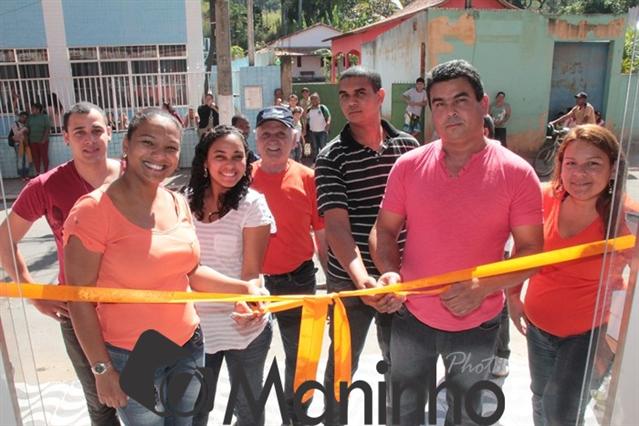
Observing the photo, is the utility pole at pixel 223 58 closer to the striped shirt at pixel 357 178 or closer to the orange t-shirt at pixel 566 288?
the striped shirt at pixel 357 178

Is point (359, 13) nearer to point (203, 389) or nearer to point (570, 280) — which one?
point (570, 280)

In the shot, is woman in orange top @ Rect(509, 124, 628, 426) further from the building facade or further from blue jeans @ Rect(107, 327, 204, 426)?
the building facade

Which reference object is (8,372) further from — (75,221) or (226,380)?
(226,380)

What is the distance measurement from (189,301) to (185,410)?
16.1 inches

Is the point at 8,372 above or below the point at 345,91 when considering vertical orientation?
below

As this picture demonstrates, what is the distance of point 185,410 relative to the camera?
2.01 m

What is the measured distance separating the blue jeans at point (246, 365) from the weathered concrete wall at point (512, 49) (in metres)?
1.58

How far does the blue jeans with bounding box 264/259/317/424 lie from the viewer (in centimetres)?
275

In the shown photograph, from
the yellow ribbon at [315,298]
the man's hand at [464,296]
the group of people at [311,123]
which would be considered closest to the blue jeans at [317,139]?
the group of people at [311,123]

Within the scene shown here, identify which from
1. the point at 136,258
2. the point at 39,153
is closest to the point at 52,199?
the point at 136,258

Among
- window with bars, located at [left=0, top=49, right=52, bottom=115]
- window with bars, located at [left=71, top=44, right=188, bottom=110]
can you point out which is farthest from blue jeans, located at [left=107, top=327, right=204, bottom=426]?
window with bars, located at [left=71, top=44, right=188, bottom=110]

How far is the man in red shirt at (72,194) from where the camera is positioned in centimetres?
223

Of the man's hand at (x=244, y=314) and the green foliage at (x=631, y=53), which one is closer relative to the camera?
the green foliage at (x=631, y=53)

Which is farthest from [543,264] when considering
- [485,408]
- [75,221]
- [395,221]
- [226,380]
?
[226,380]
